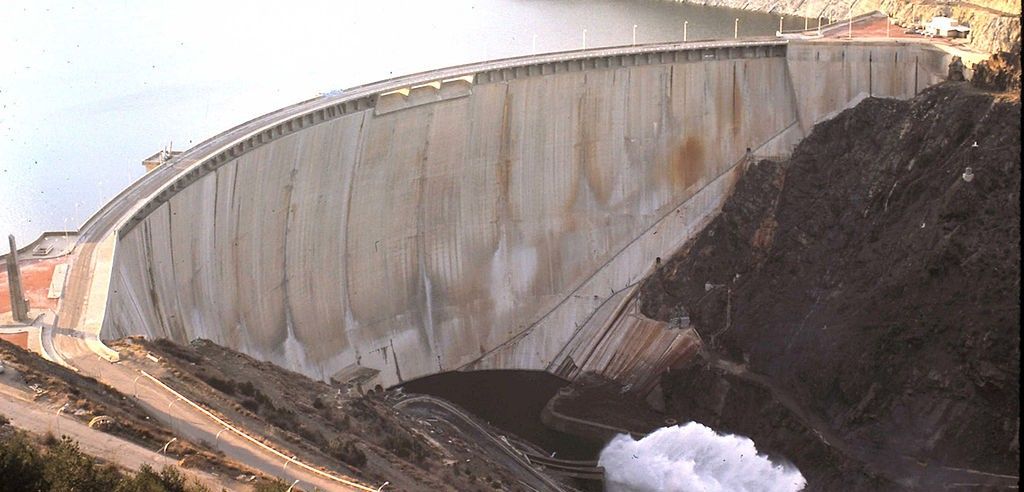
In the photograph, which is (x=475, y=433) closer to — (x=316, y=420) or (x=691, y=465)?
(x=691, y=465)

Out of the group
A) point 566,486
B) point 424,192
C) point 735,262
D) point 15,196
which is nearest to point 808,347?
point 735,262

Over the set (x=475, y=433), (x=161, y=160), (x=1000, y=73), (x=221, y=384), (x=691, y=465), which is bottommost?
(x=691, y=465)

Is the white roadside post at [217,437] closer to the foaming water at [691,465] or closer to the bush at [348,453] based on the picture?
the bush at [348,453]

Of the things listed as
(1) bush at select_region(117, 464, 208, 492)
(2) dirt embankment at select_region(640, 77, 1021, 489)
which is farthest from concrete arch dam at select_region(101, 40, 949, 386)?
(1) bush at select_region(117, 464, 208, 492)

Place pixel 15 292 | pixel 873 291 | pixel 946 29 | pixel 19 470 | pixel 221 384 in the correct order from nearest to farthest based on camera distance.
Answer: pixel 19 470
pixel 221 384
pixel 15 292
pixel 873 291
pixel 946 29

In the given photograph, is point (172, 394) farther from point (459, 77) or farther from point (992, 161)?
point (992, 161)

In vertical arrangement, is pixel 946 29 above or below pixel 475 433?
above

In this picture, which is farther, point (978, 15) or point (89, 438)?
point (978, 15)

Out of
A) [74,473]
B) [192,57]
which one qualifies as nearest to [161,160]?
[74,473]
